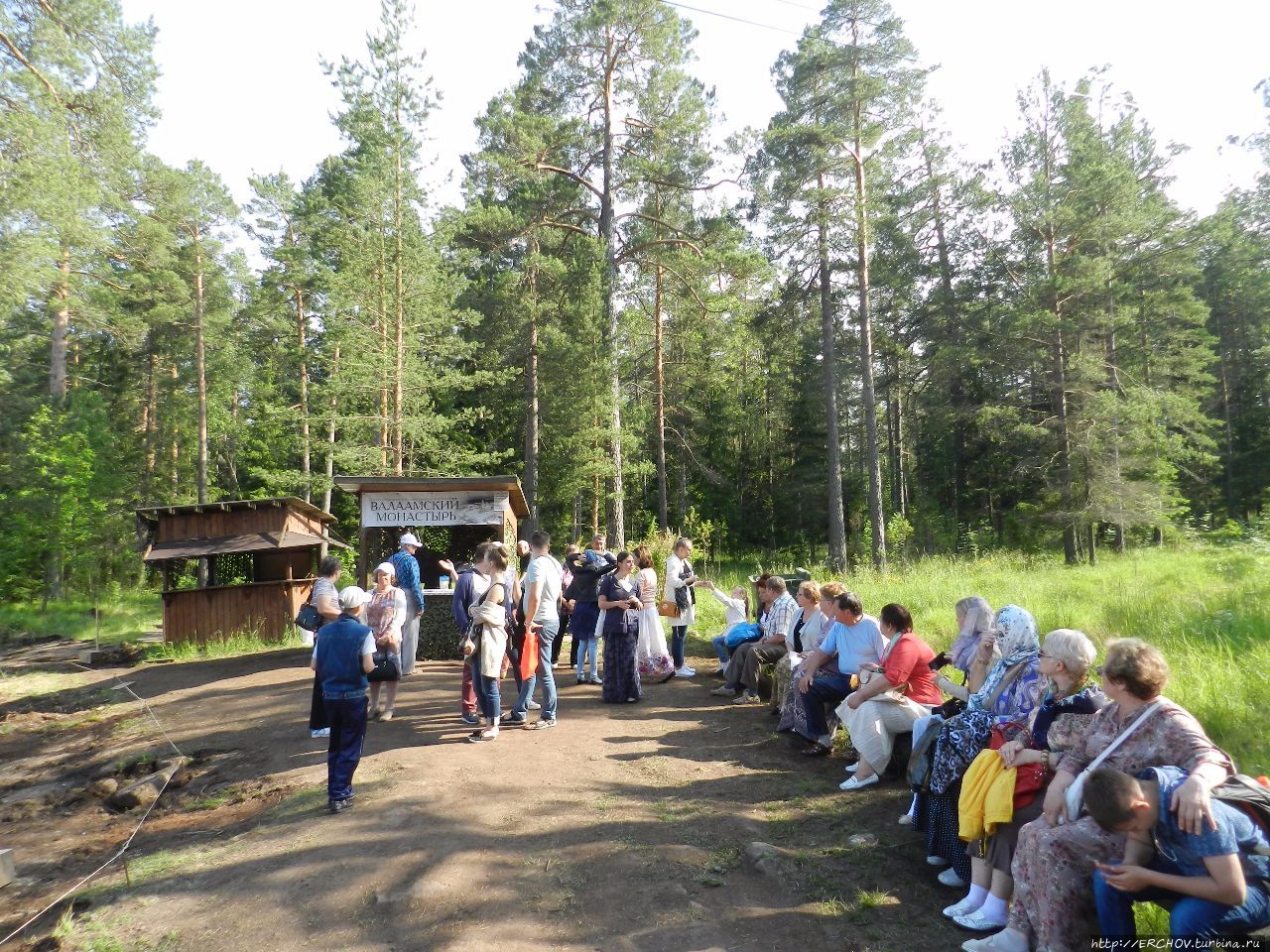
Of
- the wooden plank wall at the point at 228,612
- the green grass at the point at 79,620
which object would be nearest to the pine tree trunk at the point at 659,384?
the wooden plank wall at the point at 228,612

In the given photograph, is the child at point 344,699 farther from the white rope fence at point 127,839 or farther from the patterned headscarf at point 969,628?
the patterned headscarf at point 969,628

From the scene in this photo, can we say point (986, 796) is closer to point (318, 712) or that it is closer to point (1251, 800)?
point (1251, 800)

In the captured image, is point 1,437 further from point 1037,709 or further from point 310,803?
point 1037,709

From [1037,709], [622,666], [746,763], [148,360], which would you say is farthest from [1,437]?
[1037,709]

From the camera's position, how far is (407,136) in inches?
760

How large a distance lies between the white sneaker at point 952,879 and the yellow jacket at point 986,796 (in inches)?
10.8

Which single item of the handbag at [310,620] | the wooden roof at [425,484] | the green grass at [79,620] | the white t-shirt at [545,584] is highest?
the wooden roof at [425,484]

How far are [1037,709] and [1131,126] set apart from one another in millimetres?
27784

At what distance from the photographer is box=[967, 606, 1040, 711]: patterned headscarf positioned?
4.50 meters

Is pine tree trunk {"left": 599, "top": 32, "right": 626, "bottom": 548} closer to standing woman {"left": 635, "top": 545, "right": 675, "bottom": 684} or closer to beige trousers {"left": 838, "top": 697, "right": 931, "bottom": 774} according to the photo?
standing woman {"left": 635, "top": 545, "right": 675, "bottom": 684}

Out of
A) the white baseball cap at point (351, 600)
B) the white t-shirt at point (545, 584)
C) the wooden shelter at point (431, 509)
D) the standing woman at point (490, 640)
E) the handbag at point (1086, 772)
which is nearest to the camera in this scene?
the handbag at point (1086, 772)

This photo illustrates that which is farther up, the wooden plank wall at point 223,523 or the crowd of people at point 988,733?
the wooden plank wall at point 223,523

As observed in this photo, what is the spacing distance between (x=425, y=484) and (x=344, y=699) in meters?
6.88

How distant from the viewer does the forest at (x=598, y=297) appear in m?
18.8
